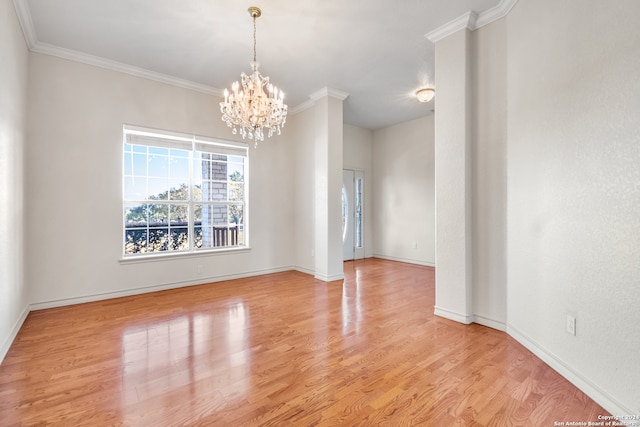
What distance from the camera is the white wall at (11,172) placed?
7.70 ft

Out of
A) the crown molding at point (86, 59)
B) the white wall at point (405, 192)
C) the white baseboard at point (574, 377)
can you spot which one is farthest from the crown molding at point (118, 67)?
the white baseboard at point (574, 377)

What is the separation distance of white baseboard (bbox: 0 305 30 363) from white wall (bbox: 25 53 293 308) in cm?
30

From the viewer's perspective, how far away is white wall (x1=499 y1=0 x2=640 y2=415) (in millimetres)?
1569

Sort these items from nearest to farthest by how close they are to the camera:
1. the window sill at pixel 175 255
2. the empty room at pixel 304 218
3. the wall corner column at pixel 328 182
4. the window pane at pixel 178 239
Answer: the empty room at pixel 304 218, the window sill at pixel 175 255, the window pane at pixel 178 239, the wall corner column at pixel 328 182

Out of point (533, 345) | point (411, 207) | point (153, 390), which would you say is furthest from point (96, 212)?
point (411, 207)

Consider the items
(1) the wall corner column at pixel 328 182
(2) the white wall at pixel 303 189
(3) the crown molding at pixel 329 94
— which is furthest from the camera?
(2) the white wall at pixel 303 189

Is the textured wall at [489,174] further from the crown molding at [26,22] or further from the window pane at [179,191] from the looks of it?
the crown molding at [26,22]

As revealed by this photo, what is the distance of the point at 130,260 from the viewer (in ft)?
12.8

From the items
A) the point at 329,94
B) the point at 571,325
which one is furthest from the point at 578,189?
the point at 329,94

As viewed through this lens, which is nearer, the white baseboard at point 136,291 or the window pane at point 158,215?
the white baseboard at point 136,291

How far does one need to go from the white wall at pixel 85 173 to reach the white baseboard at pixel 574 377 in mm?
4110

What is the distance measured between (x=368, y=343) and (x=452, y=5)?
3165mm

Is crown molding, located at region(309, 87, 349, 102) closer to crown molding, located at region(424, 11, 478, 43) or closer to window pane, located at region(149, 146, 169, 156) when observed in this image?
crown molding, located at region(424, 11, 478, 43)

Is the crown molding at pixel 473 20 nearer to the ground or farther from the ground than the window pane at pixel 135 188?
farther from the ground
